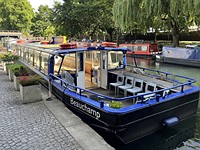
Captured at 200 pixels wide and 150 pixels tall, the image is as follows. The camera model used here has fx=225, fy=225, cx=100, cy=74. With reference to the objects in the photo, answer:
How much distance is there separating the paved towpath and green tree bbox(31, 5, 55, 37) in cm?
5502

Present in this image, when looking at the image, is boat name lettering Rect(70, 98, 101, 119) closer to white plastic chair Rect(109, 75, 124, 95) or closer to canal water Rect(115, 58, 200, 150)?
canal water Rect(115, 58, 200, 150)

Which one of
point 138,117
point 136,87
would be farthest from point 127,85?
point 138,117

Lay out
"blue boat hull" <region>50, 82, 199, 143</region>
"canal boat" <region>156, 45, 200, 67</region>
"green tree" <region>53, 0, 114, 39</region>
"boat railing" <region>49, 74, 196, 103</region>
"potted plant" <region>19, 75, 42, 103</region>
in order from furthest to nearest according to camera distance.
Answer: "green tree" <region>53, 0, 114, 39</region>, "canal boat" <region>156, 45, 200, 67</region>, "potted plant" <region>19, 75, 42, 103</region>, "boat railing" <region>49, 74, 196, 103</region>, "blue boat hull" <region>50, 82, 199, 143</region>

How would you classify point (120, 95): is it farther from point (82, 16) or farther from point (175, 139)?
point (82, 16)

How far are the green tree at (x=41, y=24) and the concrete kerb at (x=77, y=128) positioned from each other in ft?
181

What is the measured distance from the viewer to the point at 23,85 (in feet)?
25.0

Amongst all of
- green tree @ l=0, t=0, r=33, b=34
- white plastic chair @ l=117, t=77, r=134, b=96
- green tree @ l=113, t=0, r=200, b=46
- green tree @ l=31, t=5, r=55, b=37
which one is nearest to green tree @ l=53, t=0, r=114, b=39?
green tree @ l=113, t=0, r=200, b=46

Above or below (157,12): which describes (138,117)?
below

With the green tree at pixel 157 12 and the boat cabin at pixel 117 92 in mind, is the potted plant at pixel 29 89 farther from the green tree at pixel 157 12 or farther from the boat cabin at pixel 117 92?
the green tree at pixel 157 12

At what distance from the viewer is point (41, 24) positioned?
218 ft

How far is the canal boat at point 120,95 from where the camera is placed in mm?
5750

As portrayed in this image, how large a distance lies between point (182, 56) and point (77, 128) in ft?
56.9

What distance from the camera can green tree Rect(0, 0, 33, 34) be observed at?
6250cm

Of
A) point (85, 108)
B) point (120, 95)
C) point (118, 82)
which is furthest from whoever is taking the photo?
point (118, 82)
